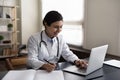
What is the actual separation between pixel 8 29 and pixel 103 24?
8.15 feet

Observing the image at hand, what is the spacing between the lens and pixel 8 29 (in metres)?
4.63

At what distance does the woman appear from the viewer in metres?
1.73

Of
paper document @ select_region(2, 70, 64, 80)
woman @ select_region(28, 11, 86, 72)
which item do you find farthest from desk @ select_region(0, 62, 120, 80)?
woman @ select_region(28, 11, 86, 72)

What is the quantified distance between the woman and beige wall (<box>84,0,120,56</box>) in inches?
49.8

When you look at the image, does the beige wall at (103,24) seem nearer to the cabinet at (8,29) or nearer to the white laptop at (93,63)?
the white laptop at (93,63)

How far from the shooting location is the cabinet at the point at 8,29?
4609mm

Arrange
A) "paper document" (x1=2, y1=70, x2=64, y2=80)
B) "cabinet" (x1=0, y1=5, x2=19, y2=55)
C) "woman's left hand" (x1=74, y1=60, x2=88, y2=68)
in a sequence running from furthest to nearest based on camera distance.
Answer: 1. "cabinet" (x1=0, y1=5, x2=19, y2=55)
2. "woman's left hand" (x1=74, y1=60, x2=88, y2=68)
3. "paper document" (x1=2, y1=70, x2=64, y2=80)

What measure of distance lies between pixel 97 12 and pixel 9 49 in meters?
2.55

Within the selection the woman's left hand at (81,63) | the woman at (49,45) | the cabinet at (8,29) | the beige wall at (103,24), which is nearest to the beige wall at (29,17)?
the cabinet at (8,29)

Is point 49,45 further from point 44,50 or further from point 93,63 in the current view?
point 93,63

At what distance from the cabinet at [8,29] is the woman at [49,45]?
2.89 meters

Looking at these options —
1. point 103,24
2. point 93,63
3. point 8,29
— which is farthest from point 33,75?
point 8,29

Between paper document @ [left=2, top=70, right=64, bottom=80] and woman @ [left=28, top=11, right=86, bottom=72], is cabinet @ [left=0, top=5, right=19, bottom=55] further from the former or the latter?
paper document @ [left=2, top=70, right=64, bottom=80]

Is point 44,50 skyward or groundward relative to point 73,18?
groundward
